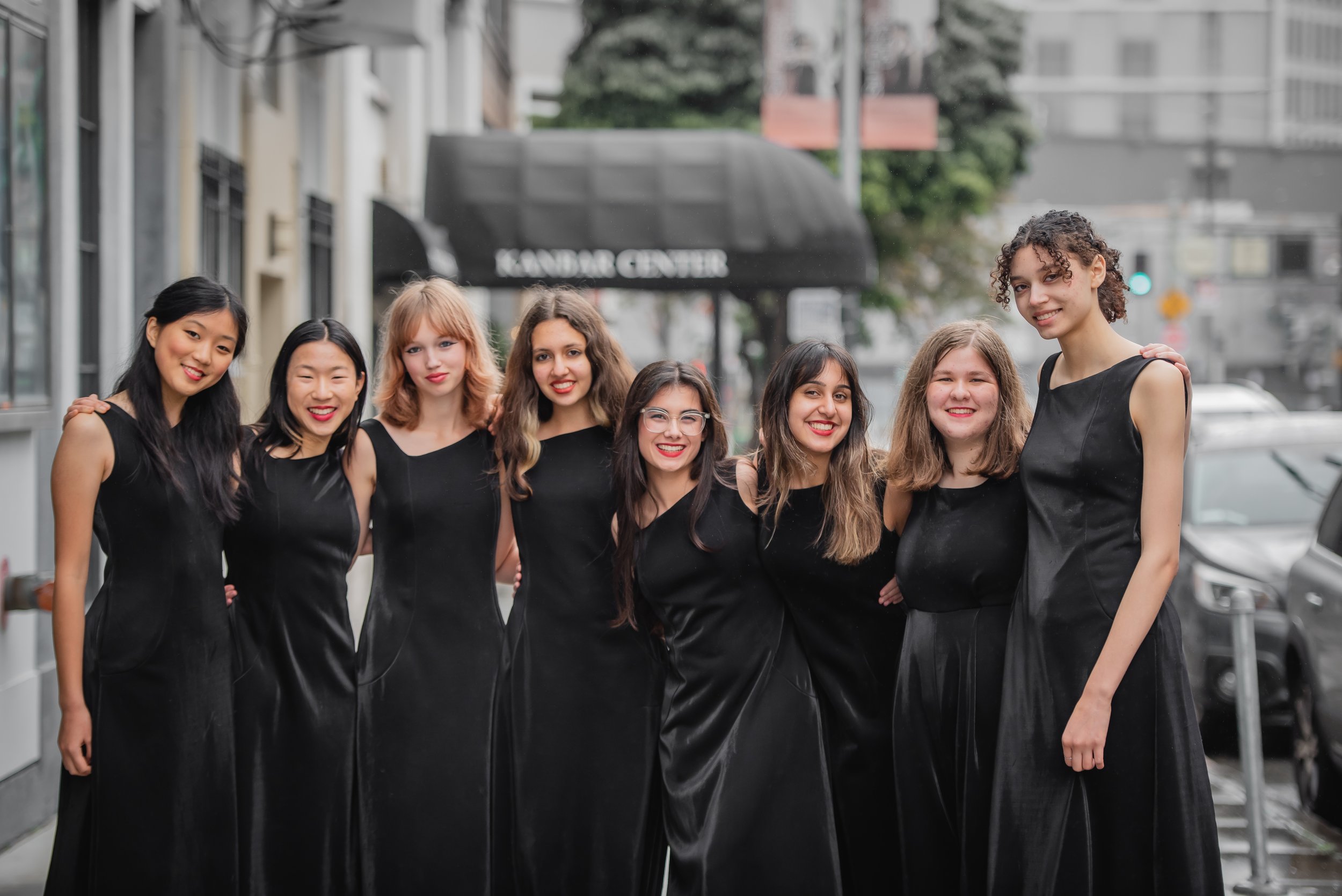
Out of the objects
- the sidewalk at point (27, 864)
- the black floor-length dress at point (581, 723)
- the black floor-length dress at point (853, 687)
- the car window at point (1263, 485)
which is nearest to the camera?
the black floor-length dress at point (853, 687)

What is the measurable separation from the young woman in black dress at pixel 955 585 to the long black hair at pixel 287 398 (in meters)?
1.70

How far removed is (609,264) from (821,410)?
29.3ft

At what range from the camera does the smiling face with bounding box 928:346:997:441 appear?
13.1ft

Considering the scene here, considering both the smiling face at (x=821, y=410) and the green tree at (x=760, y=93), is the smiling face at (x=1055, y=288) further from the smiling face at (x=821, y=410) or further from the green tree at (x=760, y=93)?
the green tree at (x=760, y=93)

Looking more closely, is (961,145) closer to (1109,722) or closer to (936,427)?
(936,427)

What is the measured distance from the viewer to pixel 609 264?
12.9 m

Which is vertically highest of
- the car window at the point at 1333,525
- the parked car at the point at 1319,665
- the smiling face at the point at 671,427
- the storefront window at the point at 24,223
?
the storefront window at the point at 24,223

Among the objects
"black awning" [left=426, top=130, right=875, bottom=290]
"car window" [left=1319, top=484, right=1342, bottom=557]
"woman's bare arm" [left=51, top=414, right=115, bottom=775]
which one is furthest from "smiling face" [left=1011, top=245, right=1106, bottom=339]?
"black awning" [left=426, top=130, right=875, bottom=290]

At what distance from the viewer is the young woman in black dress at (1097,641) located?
3.63 metres

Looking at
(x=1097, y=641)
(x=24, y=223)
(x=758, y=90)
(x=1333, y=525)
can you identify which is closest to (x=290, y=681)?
(x=1097, y=641)

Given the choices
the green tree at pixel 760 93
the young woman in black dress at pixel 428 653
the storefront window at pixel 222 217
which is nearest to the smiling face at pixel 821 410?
the young woman in black dress at pixel 428 653

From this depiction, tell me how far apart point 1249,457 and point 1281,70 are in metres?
73.2

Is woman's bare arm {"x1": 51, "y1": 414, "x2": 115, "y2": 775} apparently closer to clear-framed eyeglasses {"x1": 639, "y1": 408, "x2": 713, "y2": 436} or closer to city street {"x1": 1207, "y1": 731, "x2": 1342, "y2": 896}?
clear-framed eyeglasses {"x1": 639, "y1": 408, "x2": 713, "y2": 436}

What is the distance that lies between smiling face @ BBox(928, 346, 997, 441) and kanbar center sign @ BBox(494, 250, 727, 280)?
8976 mm
